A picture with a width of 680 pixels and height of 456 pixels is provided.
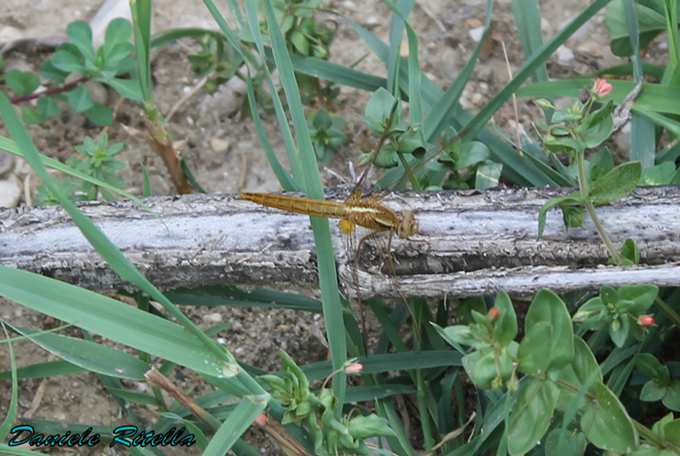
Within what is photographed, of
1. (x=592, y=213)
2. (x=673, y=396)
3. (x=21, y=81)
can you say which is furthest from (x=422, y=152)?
(x=21, y=81)

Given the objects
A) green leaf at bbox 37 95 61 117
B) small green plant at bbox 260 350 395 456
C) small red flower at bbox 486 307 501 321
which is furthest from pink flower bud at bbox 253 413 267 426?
green leaf at bbox 37 95 61 117

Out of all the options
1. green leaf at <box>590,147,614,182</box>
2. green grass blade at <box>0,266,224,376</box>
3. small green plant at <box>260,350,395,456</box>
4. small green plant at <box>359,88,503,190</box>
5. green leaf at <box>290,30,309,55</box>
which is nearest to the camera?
green grass blade at <box>0,266,224,376</box>

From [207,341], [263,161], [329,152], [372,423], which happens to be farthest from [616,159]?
[207,341]

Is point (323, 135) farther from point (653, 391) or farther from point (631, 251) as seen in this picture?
point (653, 391)

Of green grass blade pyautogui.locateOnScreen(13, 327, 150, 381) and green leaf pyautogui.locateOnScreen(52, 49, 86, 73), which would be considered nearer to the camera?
green grass blade pyautogui.locateOnScreen(13, 327, 150, 381)

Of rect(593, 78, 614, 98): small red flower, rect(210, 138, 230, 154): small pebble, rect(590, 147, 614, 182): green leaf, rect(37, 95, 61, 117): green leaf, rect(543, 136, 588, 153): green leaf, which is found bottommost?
rect(210, 138, 230, 154): small pebble

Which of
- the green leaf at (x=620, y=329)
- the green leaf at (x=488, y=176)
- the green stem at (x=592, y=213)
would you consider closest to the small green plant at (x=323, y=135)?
the green leaf at (x=488, y=176)

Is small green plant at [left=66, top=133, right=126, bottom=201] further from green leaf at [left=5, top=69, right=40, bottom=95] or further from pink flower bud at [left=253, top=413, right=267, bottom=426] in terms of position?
pink flower bud at [left=253, top=413, right=267, bottom=426]
